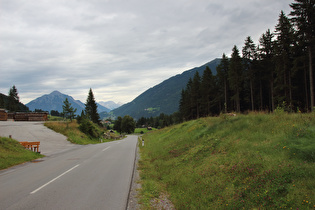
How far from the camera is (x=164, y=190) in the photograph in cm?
727

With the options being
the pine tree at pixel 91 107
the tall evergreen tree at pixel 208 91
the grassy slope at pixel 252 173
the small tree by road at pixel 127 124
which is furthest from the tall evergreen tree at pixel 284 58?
the small tree by road at pixel 127 124

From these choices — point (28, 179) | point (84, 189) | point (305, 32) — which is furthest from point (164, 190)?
point (305, 32)

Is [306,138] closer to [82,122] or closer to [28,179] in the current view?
[28,179]

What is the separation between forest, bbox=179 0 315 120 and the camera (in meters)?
23.1

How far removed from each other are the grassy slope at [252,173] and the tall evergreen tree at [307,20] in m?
18.2

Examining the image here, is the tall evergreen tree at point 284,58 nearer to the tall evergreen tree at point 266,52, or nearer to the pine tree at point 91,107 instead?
the tall evergreen tree at point 266,52

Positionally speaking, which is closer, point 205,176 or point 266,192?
point 266,192

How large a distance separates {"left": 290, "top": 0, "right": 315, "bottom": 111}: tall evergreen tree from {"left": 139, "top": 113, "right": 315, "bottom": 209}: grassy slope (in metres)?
18.2

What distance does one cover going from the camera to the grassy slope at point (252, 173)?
4641 mm

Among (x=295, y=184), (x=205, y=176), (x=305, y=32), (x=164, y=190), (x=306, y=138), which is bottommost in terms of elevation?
(x=164, y=190)

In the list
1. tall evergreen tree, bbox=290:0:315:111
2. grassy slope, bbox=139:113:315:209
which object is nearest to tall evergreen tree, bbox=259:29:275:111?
tall evergreen tree, bbox=290:0:315:111

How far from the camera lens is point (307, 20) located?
22.6 meters

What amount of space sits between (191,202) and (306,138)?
4540mm

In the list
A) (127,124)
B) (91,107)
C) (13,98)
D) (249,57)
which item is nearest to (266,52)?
(249,57)
